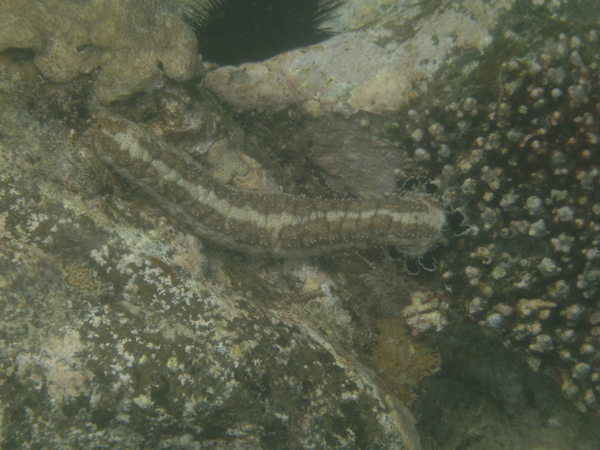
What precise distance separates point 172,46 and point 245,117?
1.04 meters

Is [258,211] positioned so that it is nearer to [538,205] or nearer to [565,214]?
[538,205]

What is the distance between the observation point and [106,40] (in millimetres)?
3281

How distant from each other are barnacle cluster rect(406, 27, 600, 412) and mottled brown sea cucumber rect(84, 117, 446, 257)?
0.46m

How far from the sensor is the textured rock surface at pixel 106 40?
10.1ft

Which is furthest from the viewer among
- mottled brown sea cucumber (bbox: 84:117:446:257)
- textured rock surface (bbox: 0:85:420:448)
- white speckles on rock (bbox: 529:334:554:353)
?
mottled brown sea cucumber (bbox: 84:117:446:257)

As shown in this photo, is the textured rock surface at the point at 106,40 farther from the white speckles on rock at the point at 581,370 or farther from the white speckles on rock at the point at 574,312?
the white speckles on rock at the point at 581,370

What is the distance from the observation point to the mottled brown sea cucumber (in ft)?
11.4

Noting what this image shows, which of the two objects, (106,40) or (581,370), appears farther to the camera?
(106,40)

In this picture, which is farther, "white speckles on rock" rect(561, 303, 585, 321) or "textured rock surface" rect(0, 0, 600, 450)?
"white speckles on rock" rect(561, 303, 585, 321)

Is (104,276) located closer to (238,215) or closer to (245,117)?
(238,215)

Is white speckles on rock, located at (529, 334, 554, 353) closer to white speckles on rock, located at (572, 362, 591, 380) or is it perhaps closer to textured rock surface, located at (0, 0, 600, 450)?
textured rock surface, located at (0, 0, 600, 450)

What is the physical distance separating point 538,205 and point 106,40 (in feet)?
11.8

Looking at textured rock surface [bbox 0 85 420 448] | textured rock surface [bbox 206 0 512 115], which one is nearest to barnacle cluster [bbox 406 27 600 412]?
textured rock surface [bbox 206 0 512 115]

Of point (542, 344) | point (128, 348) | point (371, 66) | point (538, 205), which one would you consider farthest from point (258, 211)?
point (542, 344)
